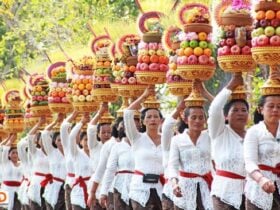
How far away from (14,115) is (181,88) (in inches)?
268

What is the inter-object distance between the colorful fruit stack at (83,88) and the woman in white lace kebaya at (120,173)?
1258 millimetres

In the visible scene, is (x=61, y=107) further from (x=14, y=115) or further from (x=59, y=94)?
(x=14, y=115)

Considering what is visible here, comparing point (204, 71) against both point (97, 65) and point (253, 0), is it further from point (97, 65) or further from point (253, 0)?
point (97, 65)

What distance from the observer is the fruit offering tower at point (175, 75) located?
41.1 ft

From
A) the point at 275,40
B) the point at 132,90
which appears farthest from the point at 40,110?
the point at 275,40

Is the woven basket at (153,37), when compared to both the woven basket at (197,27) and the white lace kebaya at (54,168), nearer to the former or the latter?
the woven basket at (197,27)

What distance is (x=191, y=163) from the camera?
11898mm

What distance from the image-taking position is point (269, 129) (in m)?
10.3

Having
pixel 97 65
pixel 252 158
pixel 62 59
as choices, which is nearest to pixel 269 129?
pixel 252 158

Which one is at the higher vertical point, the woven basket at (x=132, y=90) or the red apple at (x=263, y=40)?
Answer: the red apple at (x=263, y=40)

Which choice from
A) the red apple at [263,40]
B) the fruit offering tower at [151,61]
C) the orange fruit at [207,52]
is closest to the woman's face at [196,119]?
the orange fruit at [207,52]

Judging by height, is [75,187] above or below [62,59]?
below

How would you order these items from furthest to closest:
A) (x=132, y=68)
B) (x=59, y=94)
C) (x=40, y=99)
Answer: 1. (x=40, y=99)
2. (x=59, y=94)
3. (x=132, y=68)

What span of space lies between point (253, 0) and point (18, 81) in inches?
421
